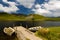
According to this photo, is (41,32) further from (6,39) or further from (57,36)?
(6,39)

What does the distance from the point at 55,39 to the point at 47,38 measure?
1.75 meters

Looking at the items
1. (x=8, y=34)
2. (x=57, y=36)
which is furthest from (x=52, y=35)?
(x=8, y=34)

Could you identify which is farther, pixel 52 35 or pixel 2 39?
pixel 2 39

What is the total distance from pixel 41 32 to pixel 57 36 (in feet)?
13.3

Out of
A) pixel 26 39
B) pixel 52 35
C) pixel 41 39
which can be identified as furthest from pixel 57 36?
pixel 26 39

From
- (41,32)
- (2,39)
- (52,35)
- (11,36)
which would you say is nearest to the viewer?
(52,35)

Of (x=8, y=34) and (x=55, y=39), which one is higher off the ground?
(x=55, y=39)

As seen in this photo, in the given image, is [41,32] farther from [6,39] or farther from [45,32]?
[6,39]

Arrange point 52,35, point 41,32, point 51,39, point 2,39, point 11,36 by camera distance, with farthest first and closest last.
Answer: point 11,36
point 2,39
point 41,32
point 52,35
point 51,39

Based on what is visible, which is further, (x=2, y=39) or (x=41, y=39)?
(x=2, y=39)

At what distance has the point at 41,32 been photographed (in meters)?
33.6

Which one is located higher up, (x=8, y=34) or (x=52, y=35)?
(x=52, y=35)

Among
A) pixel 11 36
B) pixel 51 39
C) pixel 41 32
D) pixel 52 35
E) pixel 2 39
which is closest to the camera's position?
pixel 51 39

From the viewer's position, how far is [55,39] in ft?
94.1
